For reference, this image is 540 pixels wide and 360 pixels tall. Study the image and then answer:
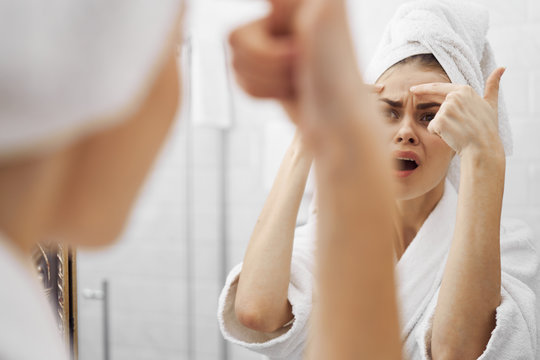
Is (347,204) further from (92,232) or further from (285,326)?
(285,326)

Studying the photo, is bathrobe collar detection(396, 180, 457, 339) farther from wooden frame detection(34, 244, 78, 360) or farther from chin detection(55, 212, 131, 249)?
chin detection(55, 212, 131, 249)

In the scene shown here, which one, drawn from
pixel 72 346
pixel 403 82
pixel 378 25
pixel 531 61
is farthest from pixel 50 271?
pixel 531 61

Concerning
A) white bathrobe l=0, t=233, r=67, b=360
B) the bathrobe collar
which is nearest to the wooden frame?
the bathrobe collar

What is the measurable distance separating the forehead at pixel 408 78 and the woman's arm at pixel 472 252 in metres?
0.11

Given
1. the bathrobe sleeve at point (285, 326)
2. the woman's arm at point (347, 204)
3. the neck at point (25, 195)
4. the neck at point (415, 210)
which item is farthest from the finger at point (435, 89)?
the neck at point (25, 195)

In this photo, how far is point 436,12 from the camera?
2.72ft

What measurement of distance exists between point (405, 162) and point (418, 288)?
0.22 metres

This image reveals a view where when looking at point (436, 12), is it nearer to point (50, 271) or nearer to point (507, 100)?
point (507, 100)

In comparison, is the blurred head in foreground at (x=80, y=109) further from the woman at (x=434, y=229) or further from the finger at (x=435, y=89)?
the finger at (x=435, y=89)

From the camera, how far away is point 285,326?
0.91 m

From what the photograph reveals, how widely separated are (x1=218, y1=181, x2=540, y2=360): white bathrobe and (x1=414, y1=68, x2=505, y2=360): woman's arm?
0.05 meters

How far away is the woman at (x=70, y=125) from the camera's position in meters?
0.20

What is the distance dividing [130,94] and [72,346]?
774mm

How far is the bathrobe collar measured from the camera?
862mm
